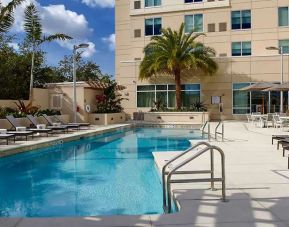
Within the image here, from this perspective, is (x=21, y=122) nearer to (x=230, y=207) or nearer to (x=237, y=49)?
(x=230, y=207)

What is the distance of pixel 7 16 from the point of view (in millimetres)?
21281

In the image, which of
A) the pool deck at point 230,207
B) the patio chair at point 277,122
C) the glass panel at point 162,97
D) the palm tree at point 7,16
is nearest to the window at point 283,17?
the glass panel at point 162,97

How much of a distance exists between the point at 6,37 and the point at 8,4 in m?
13.6

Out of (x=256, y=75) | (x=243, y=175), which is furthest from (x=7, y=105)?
(x=256, y=75)

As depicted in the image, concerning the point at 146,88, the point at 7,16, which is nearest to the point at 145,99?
the point at 146,88

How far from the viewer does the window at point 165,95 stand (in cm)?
3137

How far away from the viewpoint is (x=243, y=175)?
789 centimetres

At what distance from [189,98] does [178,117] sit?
11.4ft

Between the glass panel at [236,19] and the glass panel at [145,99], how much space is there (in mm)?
9388

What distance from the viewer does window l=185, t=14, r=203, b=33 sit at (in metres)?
33.2

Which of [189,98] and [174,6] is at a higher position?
[174,6]

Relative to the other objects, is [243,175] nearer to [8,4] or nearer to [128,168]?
[128,168]

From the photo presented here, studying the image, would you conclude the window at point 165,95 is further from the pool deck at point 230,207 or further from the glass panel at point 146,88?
the pool deck at point 230,207

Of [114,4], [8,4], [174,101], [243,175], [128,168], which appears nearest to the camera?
[243,175]
